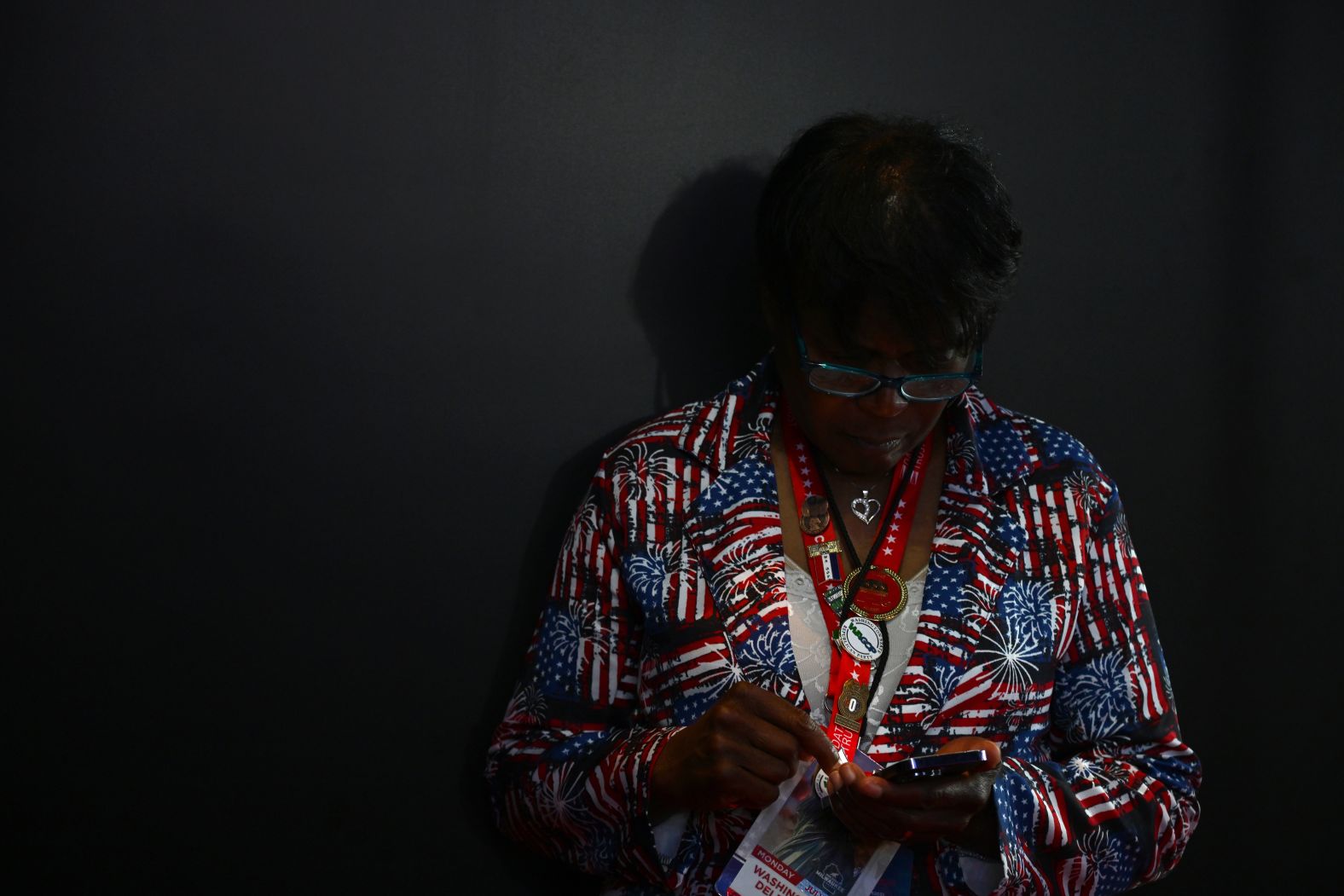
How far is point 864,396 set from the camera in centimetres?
162

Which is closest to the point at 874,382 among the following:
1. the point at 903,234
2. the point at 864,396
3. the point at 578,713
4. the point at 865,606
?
the point at 864,396

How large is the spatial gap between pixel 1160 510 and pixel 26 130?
198 cm

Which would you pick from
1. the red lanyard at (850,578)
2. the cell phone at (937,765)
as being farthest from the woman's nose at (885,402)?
the cell phone at (937,765)

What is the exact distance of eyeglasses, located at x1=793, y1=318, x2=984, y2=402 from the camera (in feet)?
5.27

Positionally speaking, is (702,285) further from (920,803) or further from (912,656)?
(920,803)

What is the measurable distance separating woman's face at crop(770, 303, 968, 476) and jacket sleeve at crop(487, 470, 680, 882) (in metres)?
0.33

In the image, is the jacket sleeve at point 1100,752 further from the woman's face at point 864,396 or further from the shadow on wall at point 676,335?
the shadow on wall at point 676,335

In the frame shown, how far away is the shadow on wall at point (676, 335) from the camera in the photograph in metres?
1.90

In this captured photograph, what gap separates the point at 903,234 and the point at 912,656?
585mm

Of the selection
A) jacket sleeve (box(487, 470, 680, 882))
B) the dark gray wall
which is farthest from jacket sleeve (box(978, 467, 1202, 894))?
jacket sleeve (box(487, 470, 680, 882))

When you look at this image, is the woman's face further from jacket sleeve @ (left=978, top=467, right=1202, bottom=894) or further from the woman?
jacket sleeve @ (left=978, top=467, right=1202, bottom=894)

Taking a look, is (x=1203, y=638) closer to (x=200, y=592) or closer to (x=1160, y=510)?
(x=1160, y=510)

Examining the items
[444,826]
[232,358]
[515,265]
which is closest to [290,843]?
[444,826]

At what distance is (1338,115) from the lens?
2203 millimetres
